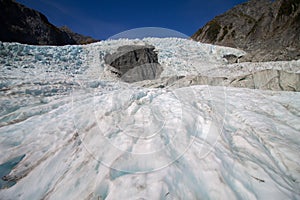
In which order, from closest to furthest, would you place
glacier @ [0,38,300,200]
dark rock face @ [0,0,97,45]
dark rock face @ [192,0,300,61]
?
glacier @ [0,38,300,200]
dark rock face @ [192,0,300,61]
dark rock face @ [0,0,97,45]

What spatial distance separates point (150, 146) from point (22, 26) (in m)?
24.4

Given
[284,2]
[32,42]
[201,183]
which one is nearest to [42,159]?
[201,183]

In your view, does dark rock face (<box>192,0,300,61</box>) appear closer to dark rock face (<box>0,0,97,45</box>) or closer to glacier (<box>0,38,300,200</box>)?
glacier (<box>0,38,300,200</box>)

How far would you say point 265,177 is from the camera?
197 cm

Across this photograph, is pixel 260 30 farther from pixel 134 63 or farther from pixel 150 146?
pixel 150 146

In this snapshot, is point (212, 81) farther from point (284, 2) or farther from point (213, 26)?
point (213, 26)

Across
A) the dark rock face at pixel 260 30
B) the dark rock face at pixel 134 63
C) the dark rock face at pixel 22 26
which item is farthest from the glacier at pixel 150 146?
the dark rock face at pixel 22 26

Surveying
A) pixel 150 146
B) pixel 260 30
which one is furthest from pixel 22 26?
pixel 260 30

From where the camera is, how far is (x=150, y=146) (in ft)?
7.74

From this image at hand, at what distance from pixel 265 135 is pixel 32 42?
24728mm

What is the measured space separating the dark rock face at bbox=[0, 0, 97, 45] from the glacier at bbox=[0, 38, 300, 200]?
1733cm

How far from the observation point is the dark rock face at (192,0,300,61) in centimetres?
1169

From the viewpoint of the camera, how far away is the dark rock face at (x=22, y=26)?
15969 millimetres

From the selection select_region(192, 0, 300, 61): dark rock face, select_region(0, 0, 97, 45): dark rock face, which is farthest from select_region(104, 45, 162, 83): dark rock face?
select_region(0, 0, 97, 45): dark rock face
